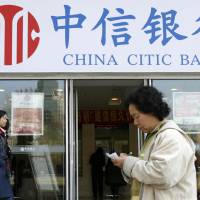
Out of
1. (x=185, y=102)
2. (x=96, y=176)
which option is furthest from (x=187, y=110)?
(x=96, y=176)

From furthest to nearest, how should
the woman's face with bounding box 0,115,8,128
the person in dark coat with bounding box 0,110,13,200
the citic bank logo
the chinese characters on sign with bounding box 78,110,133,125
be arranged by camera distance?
the chinese characters on sign with bounding box 78,110,133,125 → the citic bank logo → the woman's face with bounding box 0,115,8,128 → the person in dark coat with bounding box 0,110,13,200

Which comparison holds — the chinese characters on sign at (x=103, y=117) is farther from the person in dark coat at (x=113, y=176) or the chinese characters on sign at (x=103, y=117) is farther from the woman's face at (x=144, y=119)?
the woman's face at (x=144, y=119)

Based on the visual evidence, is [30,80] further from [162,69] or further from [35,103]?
[162,69]

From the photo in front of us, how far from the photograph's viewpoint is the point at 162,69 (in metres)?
6.87

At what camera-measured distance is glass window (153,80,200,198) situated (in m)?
7.02

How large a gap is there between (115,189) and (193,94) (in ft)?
25.8

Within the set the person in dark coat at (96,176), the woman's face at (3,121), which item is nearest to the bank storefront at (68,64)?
the woman's face at (3,121)

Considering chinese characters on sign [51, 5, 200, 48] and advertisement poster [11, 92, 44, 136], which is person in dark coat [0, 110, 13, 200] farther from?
chinese characters on sign [51, 5, 200, 48]

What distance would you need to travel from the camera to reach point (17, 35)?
269 inches

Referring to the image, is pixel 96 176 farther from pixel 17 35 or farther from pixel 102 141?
pixel 17 35

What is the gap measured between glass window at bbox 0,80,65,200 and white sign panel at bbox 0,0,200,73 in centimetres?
36

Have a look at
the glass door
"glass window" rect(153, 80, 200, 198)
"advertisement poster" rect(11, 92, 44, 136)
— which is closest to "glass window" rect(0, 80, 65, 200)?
"advertisement poster" rect(11, 92, 44, 136)

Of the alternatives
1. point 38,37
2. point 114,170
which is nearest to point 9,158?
point 38,37

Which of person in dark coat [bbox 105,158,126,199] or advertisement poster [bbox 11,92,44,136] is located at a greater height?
advertisement poster [bbox 11,92,44,136]
